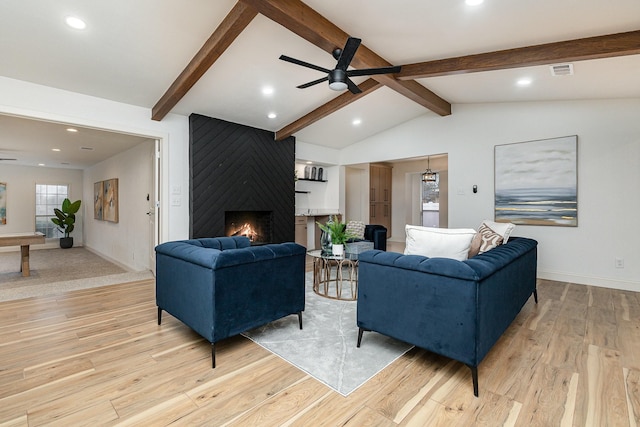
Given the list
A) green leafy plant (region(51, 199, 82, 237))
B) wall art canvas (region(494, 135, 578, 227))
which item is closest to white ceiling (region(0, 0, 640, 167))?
wall art canvas (region(494, 135, 578, 227))

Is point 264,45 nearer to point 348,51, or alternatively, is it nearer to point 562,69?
point 348,51

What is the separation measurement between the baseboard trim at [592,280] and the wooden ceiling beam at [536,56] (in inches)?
117

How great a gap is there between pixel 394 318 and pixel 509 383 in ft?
2.58

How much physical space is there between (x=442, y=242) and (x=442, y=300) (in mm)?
550

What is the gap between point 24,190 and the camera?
25.5 feet

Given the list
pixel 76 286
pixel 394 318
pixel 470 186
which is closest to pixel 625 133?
pixel 470 186

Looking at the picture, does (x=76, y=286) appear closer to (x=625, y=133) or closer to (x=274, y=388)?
(x=274, y=388)

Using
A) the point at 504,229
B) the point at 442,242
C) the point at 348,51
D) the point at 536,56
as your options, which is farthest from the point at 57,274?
the point at 536,56

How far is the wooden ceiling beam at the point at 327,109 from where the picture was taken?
14.5 feet

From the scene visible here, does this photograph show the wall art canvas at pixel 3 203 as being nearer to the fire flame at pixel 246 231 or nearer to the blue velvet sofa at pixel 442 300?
the fire flame at pixel 246 231

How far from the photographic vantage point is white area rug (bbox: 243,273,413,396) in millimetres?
2014

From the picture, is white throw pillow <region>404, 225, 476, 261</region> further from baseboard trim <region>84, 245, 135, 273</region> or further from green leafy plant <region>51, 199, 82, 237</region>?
green leafy plant <region>51, 199, 82, 237</region>

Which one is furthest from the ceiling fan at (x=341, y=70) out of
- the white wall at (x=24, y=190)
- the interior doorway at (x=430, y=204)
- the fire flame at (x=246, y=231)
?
the white wall at (x=24, y=190)

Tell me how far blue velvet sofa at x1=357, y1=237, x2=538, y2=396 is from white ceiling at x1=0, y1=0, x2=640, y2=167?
2.04 metres
